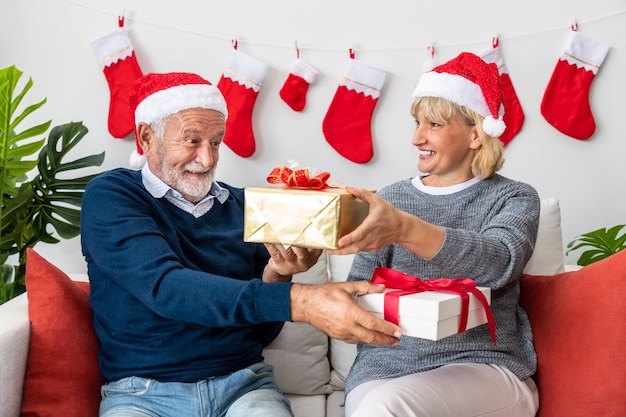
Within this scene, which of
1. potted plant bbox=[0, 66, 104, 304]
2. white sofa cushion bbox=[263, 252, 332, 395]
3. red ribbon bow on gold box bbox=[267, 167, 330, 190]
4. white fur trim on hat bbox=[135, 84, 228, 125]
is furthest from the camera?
potted plant bbox=[0, 66, 104, 304]

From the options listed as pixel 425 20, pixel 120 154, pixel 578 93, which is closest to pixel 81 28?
pixel 120 154

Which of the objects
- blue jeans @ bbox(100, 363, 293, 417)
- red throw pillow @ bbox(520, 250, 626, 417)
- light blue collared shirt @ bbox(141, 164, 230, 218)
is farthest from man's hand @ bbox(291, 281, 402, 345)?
red throw pillow @ bbox(520, 250, 626, 417)

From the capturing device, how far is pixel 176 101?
1866 millimetres

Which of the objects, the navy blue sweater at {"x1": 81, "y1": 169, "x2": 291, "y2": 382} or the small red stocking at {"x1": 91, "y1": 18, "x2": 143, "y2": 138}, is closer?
the navy blue sweater at {"x1": 81, "y1": 169, "x2": 291, "y2": 382}

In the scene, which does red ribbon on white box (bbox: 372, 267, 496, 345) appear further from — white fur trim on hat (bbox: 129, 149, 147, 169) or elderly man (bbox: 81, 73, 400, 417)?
white fur trim on hat (bbox: 129, 149, 147, 169)

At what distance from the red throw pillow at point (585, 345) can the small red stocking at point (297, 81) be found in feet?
4.23

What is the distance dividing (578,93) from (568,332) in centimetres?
122

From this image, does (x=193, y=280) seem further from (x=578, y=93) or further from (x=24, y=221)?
(x=578, y=93)

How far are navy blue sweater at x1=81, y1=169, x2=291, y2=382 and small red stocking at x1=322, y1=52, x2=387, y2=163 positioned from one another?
950 mm

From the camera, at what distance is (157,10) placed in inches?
110

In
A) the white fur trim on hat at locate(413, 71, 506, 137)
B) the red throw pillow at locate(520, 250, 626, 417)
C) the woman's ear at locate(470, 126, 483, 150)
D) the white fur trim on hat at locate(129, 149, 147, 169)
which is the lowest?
the red throw pillow at locate(520, 250, 626, 417)

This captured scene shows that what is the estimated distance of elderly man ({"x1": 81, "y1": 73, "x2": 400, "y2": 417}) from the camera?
4.92ft

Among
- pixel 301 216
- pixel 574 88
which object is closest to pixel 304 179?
pixel 301 216

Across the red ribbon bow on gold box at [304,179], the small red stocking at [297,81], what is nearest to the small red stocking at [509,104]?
the small red stocking at [297,81]
